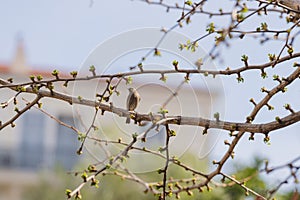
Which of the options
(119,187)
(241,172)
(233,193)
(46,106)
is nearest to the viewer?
(233,193)

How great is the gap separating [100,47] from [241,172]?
3.21 ft

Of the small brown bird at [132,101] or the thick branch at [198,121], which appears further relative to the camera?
the small brown bird at [132,101]

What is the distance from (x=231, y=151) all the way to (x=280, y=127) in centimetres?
17

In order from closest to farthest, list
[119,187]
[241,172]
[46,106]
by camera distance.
Result: [241,172]
[119,187]
[46,106]

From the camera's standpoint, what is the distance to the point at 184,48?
111 centimetres

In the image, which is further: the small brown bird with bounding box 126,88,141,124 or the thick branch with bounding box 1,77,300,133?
the small brown bird with bounding box 126,88,141,124

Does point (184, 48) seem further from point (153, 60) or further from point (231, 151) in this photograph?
point (231, 151)

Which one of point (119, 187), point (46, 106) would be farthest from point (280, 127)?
point (46, 106)

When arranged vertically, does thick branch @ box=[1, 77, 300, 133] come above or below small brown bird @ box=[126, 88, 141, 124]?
below

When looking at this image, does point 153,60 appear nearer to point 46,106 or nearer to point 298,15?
point 298,15

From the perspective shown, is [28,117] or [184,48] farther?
[28,117]

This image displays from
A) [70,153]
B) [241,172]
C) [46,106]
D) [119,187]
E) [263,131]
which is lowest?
[263,131]

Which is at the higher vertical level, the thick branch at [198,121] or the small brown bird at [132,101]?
the small brown bird at [132,101]

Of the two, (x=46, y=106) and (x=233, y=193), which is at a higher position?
(x=46, y=106)
